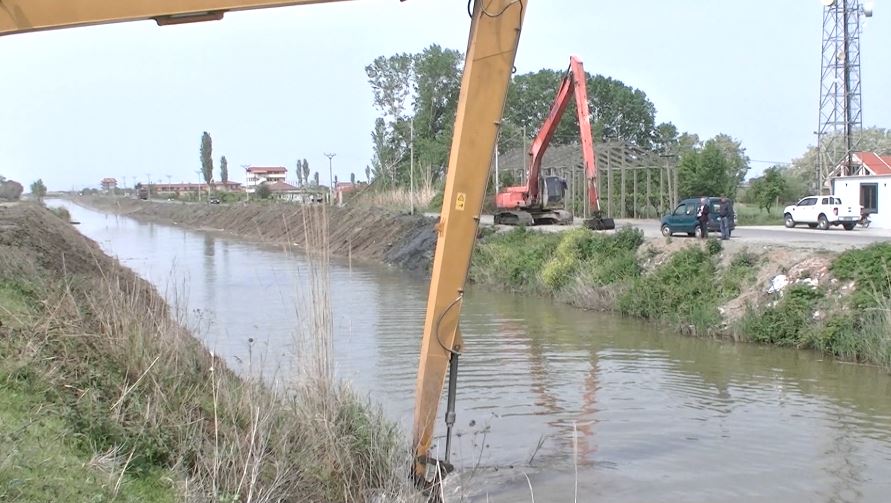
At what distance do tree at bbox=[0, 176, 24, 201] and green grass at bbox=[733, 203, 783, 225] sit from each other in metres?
42.8

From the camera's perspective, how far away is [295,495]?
6.16 m

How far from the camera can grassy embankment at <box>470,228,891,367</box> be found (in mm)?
15430

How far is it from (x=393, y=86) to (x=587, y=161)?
5933 cm

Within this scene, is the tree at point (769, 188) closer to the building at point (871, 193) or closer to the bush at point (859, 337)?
the building at point (871, 193)

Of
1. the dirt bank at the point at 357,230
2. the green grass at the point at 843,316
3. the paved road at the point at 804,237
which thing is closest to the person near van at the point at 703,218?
the paved road at the point at 804,237

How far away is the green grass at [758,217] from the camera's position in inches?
1776

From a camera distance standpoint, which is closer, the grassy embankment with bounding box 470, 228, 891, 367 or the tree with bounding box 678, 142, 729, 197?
the grassy embankment with bounding box 470, 228, 891, 367

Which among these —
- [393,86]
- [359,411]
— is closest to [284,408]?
[359,411]

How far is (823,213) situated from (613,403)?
1151 inches

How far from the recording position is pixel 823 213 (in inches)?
1471

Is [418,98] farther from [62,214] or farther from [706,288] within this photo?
[706,288]

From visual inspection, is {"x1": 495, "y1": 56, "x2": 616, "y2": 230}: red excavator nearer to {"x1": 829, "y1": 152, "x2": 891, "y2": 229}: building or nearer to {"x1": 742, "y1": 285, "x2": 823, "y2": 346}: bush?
{"x1": 742, "y1": 285, "x2": 823, "y2": 346}: bush

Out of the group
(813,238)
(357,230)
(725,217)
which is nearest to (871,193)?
(813,238)

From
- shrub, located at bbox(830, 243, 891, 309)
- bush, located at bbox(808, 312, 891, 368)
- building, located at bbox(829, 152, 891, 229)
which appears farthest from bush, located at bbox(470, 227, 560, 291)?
building, located at bbox(829, 152, 891, 229)
